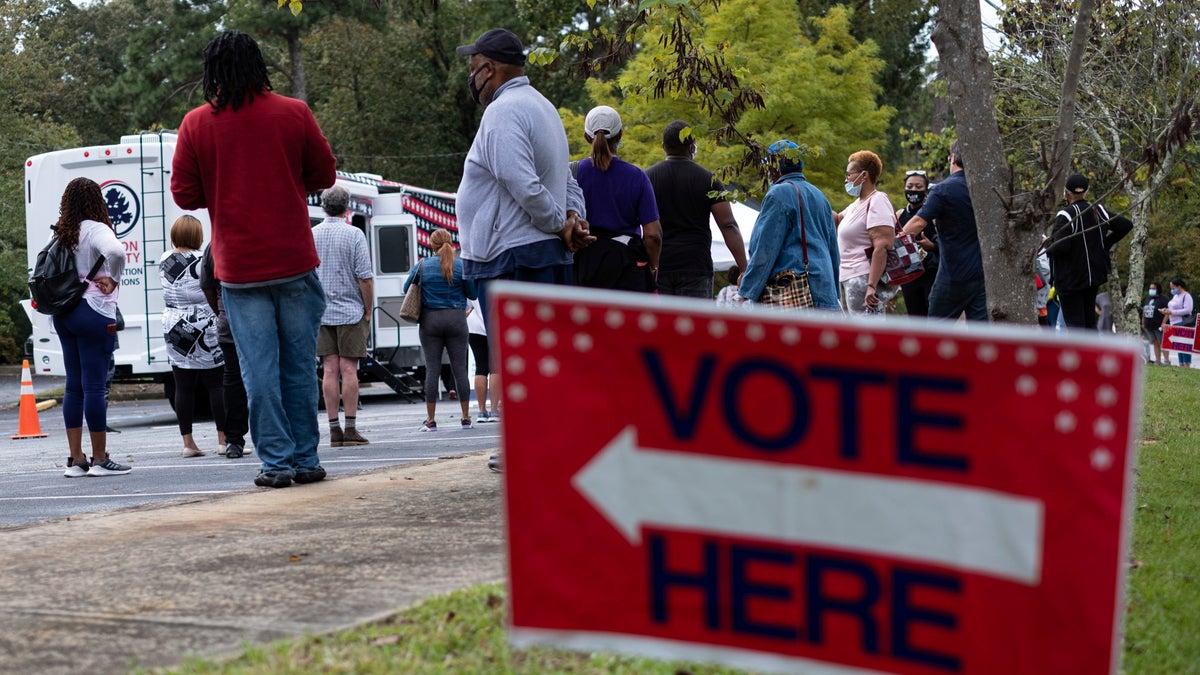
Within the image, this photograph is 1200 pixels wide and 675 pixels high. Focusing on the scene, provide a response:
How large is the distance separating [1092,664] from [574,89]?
39715 millimetres

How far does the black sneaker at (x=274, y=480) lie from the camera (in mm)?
6613

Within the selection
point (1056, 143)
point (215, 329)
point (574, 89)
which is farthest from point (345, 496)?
point (574, 89)

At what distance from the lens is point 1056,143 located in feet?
19.0

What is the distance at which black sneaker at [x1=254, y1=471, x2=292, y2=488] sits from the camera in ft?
21.7

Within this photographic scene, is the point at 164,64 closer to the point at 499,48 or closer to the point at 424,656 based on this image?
the point at 499,48

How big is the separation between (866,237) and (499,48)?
399cm

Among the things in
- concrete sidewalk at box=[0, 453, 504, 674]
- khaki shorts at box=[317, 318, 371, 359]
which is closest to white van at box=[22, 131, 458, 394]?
khaki shorts at box=[317, 318, 371, 359]

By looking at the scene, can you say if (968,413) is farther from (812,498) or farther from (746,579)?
(746,579)

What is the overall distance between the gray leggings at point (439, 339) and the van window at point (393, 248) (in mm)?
7219

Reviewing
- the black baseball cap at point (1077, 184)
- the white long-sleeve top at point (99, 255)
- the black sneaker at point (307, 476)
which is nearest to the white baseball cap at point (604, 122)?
the black sneaker at point (307, 476)

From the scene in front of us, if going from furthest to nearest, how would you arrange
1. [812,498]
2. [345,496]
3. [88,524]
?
[345,496], [88,524], [812,498]

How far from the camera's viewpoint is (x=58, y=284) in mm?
8125

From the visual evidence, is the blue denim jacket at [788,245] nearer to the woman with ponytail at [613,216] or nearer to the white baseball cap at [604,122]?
the woman with ponytail at [613,216]

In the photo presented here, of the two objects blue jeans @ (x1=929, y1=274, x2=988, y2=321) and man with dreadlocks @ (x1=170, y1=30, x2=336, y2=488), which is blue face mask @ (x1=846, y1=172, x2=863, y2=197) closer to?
blue jeans @ (x1=929, y1=274, x2=988, y2=321)
